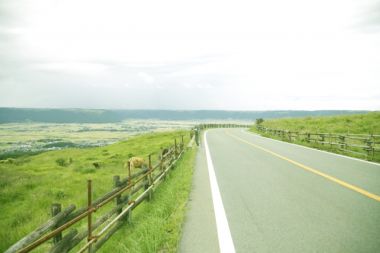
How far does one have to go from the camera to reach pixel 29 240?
395cm

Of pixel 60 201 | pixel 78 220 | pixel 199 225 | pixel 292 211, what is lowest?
pixel 60 201

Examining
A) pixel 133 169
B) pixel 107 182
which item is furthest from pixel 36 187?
pixel 133 169

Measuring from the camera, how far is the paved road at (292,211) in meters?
5.23

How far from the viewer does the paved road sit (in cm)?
523

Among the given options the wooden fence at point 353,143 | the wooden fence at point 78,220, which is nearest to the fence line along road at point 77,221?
the wooden fence at point 78,220

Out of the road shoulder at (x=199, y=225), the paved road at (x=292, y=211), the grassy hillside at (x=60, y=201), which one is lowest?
the grassy hillside at (x=60, y=201)

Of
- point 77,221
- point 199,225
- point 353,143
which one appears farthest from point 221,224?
point 353,143

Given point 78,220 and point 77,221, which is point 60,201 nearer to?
point 77,221

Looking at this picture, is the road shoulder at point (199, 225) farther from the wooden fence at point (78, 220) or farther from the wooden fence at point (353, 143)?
the wooden fence at point (353, 143)

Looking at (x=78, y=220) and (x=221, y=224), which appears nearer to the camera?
(x=78, y=220)

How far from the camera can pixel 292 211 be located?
694 cm

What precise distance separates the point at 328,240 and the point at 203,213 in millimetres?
2819

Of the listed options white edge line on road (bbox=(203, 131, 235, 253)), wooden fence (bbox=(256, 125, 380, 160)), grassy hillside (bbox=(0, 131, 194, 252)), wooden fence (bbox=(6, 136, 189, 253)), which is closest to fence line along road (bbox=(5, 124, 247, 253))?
wooden fence (bbox=(6, 136, 189, 253))

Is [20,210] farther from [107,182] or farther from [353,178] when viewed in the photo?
[353,178]
